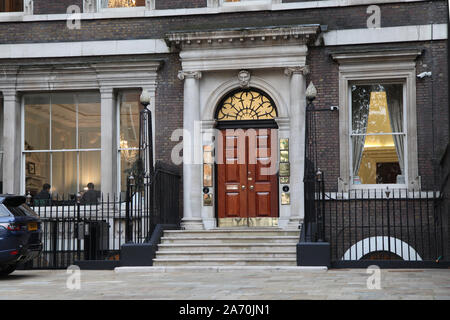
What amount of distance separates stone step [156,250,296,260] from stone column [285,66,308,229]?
205 cm

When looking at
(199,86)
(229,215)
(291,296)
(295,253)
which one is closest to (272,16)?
(199,86)

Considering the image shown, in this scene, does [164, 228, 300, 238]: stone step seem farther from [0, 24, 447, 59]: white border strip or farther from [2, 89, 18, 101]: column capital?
[2, 89, 18, 101]: column capital

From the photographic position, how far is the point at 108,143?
56.7 ft

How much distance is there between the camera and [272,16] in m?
16.9

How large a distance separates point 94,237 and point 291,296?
24.5 feet

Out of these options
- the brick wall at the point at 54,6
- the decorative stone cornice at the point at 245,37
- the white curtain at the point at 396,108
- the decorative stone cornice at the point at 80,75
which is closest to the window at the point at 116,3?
the brick wall at the point at 54,6

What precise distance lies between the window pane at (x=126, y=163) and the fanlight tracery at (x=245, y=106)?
2.26 m

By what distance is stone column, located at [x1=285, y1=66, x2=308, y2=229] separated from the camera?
52.7 ft

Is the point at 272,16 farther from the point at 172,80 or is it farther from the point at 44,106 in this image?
the point at 44,106

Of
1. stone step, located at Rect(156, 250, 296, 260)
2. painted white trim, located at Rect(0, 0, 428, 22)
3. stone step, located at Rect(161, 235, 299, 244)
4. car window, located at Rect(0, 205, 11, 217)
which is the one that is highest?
painted white trim, located at Rect(0, 0, 428, 22)

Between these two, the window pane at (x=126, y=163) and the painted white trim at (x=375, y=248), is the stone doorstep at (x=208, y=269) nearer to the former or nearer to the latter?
the painted white trim at (x=375, y=248)

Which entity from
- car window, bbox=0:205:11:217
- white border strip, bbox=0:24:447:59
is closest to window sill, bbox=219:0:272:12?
white border strip, bbox=0:24:447:59

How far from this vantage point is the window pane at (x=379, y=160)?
16.5 m

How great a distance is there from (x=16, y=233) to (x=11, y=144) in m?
5.68
